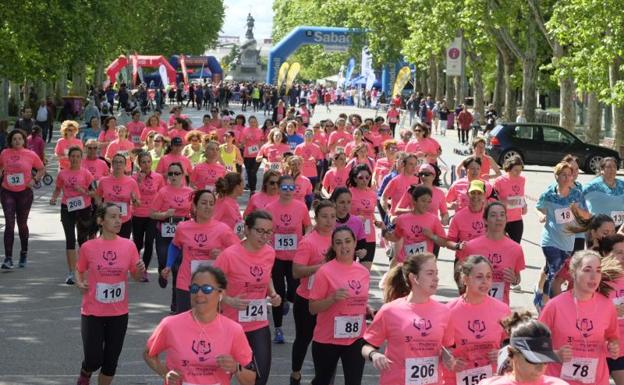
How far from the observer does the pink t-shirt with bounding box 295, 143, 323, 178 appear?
826 inches

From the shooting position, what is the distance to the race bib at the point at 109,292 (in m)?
9.32

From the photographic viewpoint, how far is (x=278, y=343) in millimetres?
12016

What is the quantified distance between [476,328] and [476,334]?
0.11 feet

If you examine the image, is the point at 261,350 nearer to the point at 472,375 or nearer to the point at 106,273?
the point at 106,273

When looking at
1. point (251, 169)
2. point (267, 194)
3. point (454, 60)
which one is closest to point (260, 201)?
point (267, 194)

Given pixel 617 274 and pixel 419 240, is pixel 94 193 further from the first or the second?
pixel 617 274

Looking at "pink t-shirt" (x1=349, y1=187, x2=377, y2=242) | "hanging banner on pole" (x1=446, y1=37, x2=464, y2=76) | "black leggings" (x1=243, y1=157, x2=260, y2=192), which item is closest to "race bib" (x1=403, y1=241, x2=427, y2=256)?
"pink t-shirt" (x1=349, y1=187, x2=377, y2=242)

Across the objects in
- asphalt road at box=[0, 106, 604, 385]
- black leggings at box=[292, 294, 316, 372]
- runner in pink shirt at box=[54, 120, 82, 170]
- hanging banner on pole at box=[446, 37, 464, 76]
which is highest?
hanging banner on pole at box=[446, 37, 464, 76]

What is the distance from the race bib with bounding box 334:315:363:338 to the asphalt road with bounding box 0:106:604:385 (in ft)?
6.25

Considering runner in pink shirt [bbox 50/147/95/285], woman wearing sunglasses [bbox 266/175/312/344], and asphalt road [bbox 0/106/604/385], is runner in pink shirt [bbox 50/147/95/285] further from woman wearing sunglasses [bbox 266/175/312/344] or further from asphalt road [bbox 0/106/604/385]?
woman wearing sunglasses [bbox 266/175/312/344]

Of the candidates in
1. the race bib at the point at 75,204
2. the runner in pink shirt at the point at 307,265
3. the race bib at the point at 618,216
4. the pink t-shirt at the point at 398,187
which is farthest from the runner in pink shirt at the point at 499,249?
the race bib at the point at 75,204

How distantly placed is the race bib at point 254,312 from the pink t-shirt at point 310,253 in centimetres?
92

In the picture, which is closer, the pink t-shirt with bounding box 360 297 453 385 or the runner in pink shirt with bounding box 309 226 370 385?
the pink t-shirt with bounding box 360 297 453 385

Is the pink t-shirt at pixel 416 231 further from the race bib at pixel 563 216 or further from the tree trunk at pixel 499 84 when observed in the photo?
the tree trunk at pixel 499 84
